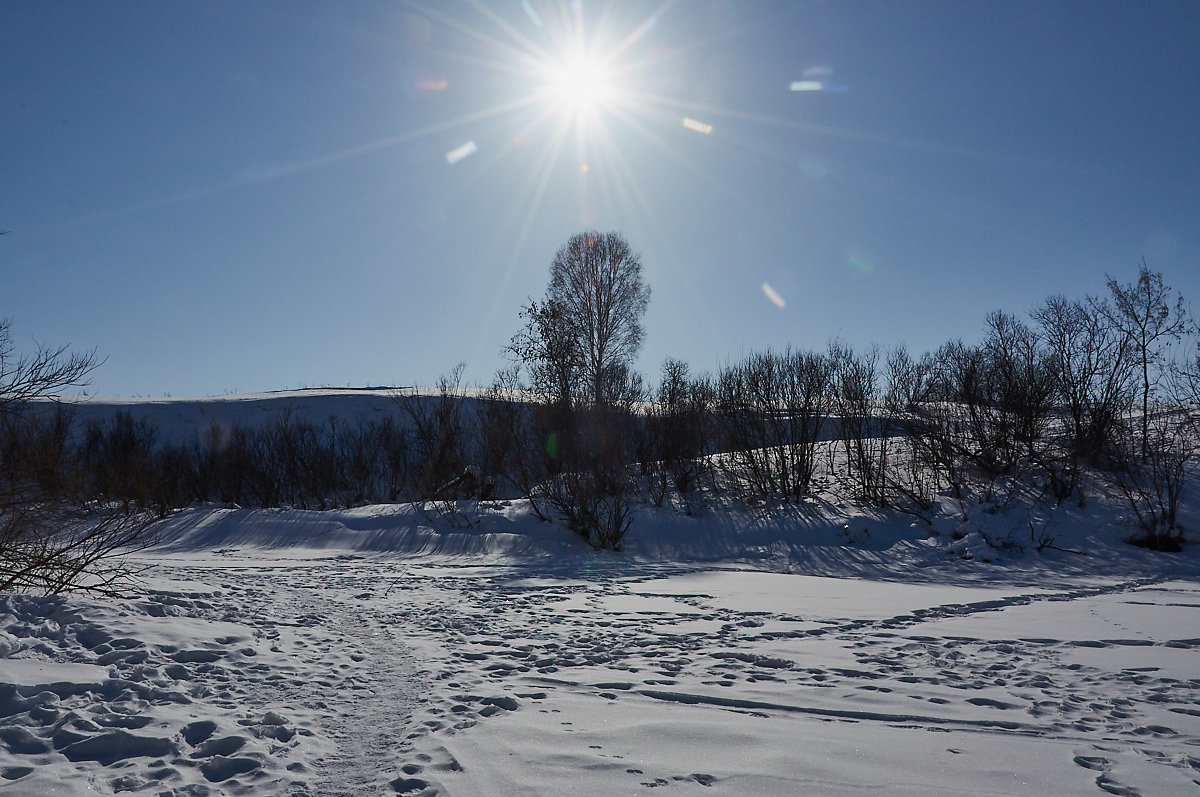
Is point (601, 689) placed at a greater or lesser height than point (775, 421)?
lesser

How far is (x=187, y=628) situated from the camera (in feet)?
19.7

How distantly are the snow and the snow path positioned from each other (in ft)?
0.07

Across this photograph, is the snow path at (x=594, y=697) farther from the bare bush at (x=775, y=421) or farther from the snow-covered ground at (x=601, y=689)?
the bare bush at (x=775, y=421)

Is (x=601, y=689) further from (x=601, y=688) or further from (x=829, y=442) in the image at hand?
(x=829, y=442)

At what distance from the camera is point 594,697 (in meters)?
4.64

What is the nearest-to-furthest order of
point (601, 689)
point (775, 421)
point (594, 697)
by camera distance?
point (594, 697), point (601, 689), point (775, 421)

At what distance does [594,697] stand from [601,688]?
251 millimetres

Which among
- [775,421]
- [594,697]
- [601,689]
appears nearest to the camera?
[594,697]

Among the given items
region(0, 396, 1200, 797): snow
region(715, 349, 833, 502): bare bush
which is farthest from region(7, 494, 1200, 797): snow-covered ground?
region(715, 349, 833, 502): bare bush

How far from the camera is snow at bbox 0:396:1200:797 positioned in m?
3.30

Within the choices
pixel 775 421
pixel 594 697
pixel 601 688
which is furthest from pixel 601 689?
pixel 775 421

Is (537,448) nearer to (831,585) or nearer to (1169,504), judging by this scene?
(831,585)

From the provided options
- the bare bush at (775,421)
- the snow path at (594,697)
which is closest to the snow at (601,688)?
the snow path at (594,697)

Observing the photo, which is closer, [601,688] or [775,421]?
[601,688]
